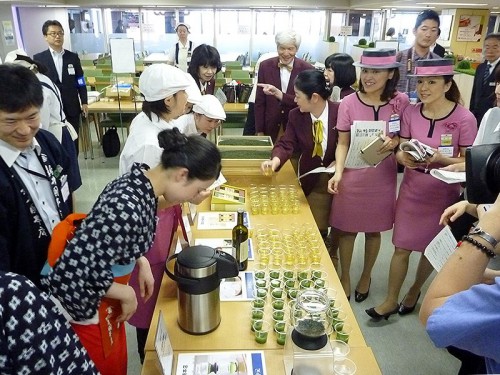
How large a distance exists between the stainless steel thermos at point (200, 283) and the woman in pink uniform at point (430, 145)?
1379 mm

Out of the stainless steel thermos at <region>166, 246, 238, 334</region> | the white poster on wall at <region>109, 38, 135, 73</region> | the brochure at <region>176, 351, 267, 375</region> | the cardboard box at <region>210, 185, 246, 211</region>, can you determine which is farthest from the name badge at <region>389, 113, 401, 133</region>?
the white poster on wall at <region>109, 38, 135, 73</region>

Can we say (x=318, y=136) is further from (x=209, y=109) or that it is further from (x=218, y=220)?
(x=218, y=220)

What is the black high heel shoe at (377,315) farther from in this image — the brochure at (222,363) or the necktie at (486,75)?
the necktie at (486,75)

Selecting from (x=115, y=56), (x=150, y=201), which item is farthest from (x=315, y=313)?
(x=115, y=56)

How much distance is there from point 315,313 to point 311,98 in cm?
152

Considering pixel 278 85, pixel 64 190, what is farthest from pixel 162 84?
pixel 278 85

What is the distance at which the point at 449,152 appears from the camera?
7.48 feet

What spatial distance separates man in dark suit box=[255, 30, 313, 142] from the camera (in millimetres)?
3447

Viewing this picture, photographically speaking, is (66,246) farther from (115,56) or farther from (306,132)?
(115,56)

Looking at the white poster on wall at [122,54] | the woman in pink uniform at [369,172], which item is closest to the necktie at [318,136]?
the woman in pink uniform at [369,172]

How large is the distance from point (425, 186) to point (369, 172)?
1.11 feet

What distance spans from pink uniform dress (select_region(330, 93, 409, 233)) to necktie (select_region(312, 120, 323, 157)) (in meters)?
0.15

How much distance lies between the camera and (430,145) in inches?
90.8

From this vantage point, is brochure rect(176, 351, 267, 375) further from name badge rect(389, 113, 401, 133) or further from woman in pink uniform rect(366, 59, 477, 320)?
name badge rect(389, 113, 401, 133)
